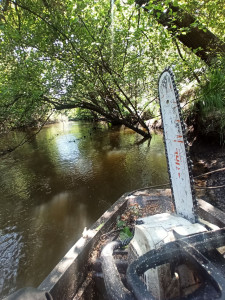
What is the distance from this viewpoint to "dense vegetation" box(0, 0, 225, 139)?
471 centimetres

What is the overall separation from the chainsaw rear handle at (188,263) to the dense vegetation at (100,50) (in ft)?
15.4

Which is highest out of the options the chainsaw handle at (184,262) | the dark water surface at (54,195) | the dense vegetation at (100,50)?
the dense vegetation at (100,50)

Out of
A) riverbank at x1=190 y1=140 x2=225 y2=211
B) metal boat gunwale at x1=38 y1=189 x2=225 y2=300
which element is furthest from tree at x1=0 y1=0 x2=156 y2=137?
metal boat gunwale at x1=38 y1=189 x2=225 y2=300

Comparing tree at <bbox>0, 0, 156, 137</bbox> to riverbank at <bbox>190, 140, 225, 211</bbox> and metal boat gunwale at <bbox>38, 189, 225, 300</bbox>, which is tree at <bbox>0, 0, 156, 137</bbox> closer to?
riverbank at <bbox>190, 140, 225, 211</bbox>

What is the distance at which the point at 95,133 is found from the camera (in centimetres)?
1648

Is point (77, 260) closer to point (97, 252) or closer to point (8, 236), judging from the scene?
point (97, 252)

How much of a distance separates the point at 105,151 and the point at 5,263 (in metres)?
7.37

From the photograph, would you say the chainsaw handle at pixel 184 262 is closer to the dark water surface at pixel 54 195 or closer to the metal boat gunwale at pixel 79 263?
the metal boat gunwale at pixel 79 263

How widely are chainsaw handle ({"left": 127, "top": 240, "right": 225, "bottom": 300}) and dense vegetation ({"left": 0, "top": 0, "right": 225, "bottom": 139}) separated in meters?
4.73

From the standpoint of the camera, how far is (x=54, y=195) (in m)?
5.80

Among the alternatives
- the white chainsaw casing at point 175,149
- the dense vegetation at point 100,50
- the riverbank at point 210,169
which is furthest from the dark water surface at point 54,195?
the white chainsaw casing at point 175,149

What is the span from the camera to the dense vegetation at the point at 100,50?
471 centimetres

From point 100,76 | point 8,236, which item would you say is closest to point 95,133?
point 100,76

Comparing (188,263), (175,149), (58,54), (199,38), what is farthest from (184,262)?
(199,38)
